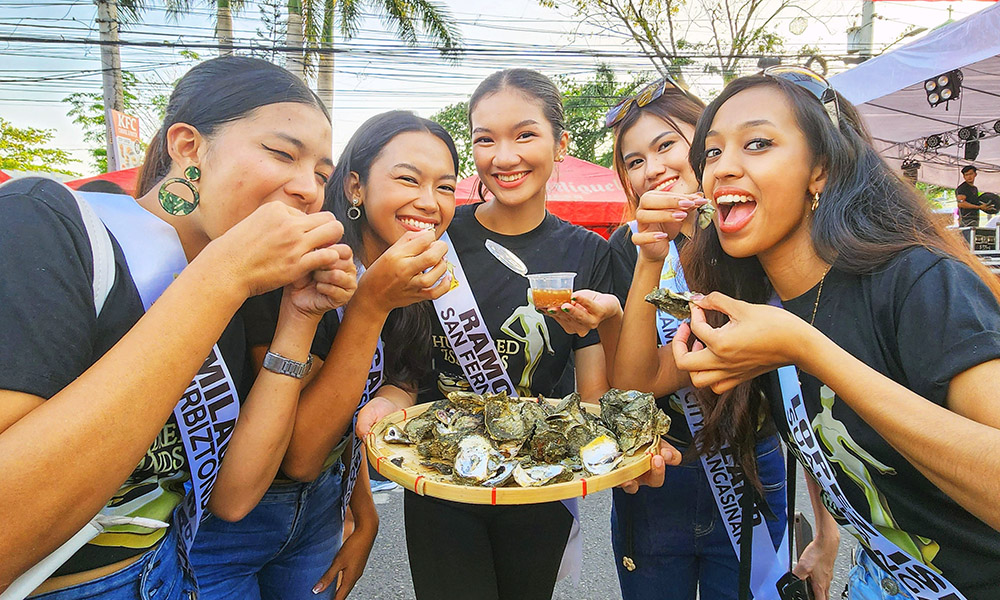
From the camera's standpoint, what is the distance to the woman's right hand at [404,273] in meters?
1.95

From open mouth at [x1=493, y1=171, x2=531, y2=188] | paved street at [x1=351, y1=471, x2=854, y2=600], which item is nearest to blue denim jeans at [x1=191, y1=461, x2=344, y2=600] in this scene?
open mouth at [x1=493, y1=171, x2=531, y2=188]

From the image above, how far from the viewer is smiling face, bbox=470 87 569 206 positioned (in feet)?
8.85

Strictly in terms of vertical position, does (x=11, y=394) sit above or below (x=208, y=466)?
above

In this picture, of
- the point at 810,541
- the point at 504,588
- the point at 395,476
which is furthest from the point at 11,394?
the point at 810,541

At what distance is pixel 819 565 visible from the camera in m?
2.66

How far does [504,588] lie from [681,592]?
2.88 ft

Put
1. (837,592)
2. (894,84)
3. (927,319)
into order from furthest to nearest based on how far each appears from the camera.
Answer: (894,84) < (837,592) < (927,319)

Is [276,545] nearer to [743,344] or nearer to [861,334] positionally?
[743,344]

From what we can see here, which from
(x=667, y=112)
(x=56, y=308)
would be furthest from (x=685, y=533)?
(x=56, y=308)

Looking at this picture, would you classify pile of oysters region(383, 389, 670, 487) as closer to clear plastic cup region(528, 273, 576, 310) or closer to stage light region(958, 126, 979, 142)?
clear plastic cup region(528, 273, 576, 310)

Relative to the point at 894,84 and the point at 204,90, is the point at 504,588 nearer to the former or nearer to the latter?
the point at 204,90

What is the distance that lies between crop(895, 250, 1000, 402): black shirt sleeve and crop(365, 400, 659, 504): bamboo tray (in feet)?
2.86

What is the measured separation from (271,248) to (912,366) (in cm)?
187

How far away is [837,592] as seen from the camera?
3.78 metres
